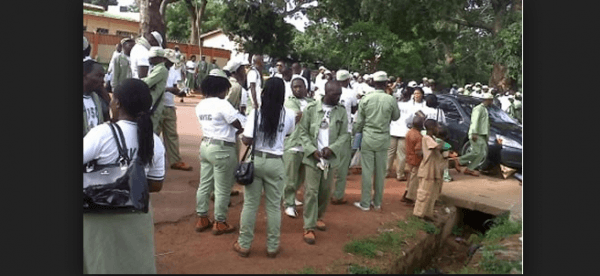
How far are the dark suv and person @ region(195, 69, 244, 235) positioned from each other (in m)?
3.68

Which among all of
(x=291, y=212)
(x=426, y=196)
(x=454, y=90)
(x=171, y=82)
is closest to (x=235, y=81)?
(x=171, y=82)

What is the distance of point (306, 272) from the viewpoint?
386cm

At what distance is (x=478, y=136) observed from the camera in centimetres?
779

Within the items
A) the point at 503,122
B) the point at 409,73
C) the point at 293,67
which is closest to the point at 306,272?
the point at 293,67

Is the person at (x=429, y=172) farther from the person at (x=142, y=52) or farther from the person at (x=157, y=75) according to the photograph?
the person at (x=142, y=52)

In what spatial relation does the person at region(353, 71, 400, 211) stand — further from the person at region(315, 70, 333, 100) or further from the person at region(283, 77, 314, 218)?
the person at region(315, 70, 333, 100)

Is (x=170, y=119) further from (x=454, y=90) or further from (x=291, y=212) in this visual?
(x=454, y=90)

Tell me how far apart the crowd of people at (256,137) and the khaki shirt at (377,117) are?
0.01 meters

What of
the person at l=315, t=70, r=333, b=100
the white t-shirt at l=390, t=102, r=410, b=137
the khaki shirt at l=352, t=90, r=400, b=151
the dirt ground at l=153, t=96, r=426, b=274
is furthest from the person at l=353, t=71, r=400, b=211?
the white t-shirt at l=390, t=102, r=410, b=137

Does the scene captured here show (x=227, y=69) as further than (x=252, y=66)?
No

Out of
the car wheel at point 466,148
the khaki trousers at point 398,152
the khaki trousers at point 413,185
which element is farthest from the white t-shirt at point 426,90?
the khaki trousers at point 413,185

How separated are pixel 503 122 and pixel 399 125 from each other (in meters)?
1.57

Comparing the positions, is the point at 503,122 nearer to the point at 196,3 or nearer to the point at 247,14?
the point at 247,14

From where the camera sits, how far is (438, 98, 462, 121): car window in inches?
349
